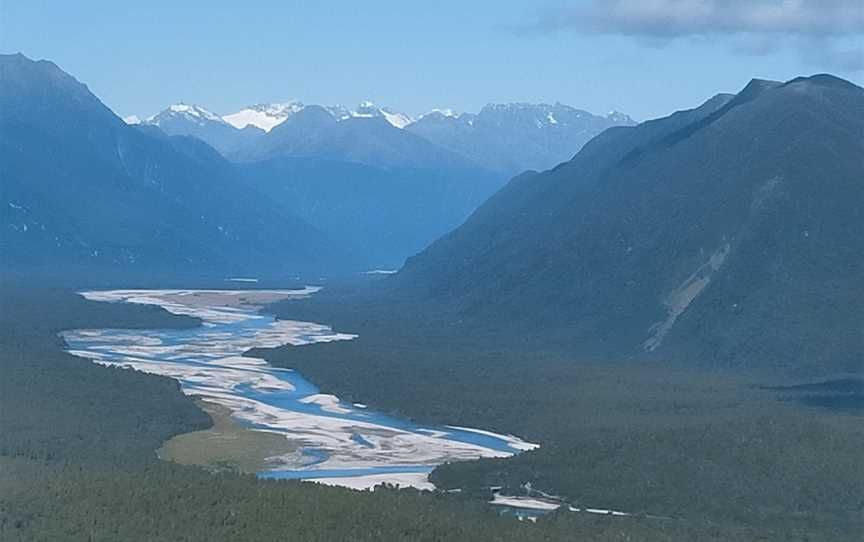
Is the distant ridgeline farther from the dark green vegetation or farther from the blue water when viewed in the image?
the blue water

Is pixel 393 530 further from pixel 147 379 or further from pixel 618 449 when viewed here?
pixel 147 379

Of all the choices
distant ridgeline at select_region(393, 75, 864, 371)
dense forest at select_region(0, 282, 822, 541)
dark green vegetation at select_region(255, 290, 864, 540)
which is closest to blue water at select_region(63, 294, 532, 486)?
dark green vegetation at select_region(255, 290, 864, 540)

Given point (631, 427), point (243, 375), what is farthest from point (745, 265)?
point (631, 427)

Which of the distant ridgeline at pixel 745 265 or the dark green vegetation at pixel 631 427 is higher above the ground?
the distant ridgeline at pixel 745 265

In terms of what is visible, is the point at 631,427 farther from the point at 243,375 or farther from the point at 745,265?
the point at 745,265

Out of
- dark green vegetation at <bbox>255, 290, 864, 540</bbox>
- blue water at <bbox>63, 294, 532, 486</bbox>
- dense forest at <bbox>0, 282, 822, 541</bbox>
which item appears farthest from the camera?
blue water at <bbox>63, 294, 532, 486</bbox>

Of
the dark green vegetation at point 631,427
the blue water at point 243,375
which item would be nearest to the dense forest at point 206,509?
the dark green vegetation at point 631,427

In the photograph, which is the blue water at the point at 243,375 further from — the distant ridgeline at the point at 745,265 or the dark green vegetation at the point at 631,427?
the distant ridgeline at the point at 745,265
